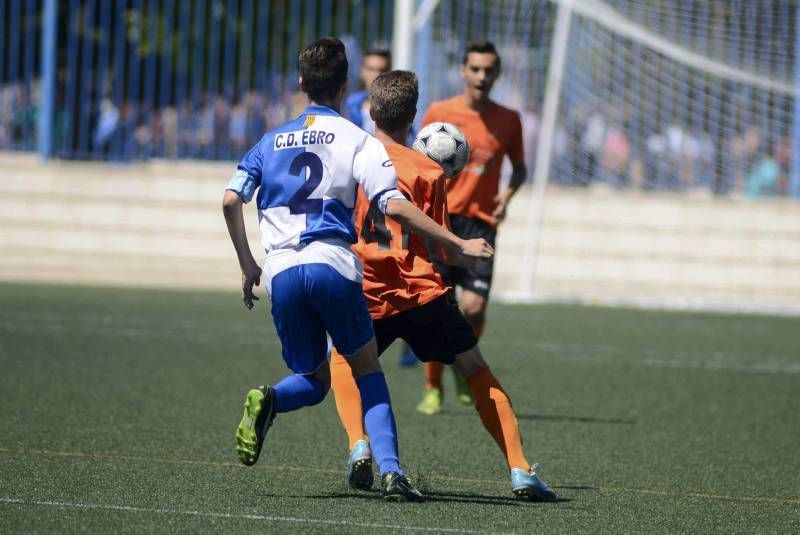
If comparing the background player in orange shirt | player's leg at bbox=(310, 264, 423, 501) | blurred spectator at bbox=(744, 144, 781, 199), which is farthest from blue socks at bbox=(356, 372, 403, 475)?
blurred spectator at bbox=(744, 144, 781, 199)

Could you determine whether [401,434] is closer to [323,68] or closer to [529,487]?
[529,487]

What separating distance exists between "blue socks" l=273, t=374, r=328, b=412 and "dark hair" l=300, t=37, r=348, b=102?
3.69ft

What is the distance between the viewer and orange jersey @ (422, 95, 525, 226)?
9.33 meters

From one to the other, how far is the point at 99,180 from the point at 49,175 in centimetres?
59

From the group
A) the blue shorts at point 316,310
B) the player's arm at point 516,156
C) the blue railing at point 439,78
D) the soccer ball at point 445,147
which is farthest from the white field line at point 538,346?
the blue shorts at point 316,310

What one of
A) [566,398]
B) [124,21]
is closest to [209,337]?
[566,398]

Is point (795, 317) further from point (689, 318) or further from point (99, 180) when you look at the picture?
point (99, 180)

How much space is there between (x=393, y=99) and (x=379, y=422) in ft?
4.23

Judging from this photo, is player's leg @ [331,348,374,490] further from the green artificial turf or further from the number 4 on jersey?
the number 4 on jersey

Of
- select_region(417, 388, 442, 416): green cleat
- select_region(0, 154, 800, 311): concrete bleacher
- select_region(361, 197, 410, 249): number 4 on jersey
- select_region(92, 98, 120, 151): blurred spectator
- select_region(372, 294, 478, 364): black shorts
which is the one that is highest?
select_region(361, 197, 410, 249): number 4 on jersey

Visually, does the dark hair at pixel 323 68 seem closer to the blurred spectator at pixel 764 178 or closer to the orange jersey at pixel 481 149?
the orange jersey at pixel 481 149

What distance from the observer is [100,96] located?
709 inches

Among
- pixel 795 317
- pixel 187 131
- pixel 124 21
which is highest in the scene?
pixel 124 21

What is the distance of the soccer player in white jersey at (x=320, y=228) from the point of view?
5652 mm
